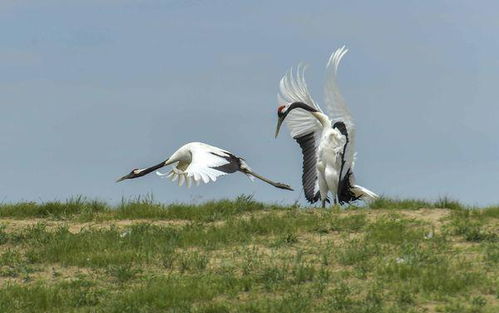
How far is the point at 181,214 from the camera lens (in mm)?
15234

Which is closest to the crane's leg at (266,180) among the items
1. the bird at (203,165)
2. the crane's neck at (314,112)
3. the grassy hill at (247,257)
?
the bird at (203,165)

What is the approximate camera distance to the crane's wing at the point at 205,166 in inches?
680

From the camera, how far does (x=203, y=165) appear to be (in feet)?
57.8

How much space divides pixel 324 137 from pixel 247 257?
14.6ft

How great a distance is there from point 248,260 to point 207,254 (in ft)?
2.64

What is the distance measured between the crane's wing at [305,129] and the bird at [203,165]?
115 cm

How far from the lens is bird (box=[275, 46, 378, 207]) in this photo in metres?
16.6

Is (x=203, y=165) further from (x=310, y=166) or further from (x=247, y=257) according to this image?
(x=247, y=257)

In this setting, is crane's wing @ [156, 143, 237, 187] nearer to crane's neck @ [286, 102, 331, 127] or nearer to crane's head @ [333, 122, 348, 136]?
crane's neck @ [286, 102, 331, 127]

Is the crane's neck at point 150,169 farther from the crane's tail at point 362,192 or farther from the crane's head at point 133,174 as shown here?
the crane's tail at point 362,192

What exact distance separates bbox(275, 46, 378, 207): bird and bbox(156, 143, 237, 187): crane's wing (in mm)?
1014

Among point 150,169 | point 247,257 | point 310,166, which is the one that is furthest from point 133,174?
point 247,257

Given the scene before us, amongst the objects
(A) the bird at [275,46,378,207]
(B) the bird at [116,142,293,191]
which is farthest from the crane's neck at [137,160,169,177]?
(A) the bird at [275,46,378,207]

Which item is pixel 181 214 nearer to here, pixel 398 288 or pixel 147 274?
pixel 147 274
